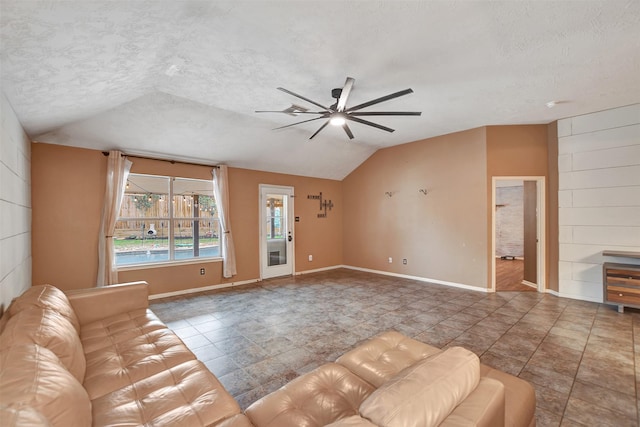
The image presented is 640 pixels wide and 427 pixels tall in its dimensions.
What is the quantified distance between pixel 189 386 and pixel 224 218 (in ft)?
13.6

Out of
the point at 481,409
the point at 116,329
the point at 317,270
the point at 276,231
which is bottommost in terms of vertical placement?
the point at 317,270

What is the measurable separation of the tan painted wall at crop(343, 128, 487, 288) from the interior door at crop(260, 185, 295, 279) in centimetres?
189

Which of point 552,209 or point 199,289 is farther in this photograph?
point 199,289

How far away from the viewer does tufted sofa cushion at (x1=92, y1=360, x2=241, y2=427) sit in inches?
50.3

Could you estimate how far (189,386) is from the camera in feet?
4.98

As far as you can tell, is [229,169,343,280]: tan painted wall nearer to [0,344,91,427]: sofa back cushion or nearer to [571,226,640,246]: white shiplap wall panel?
[0,344,91,427]: sofa back cushion

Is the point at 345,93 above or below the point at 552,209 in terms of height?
above

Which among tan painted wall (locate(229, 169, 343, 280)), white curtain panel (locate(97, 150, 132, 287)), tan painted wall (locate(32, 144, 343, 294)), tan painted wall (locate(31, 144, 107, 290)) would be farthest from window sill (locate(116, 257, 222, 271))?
tan painted wall (locate(229, 169, 343, 280))

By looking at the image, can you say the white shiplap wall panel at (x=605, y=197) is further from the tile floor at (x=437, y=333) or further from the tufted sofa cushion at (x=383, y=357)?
the tufted sofa cushion at (x=383, y=357)

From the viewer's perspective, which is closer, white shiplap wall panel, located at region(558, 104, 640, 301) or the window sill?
white shiplap wall panel, located at region(558, 104, 640, 301)

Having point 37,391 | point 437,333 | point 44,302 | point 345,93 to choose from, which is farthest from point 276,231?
point 37,391

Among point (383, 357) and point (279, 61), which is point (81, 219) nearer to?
point (279, 61)

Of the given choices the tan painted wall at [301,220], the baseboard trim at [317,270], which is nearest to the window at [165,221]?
the tan painted wall at [301,220]

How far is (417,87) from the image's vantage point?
3414mm
